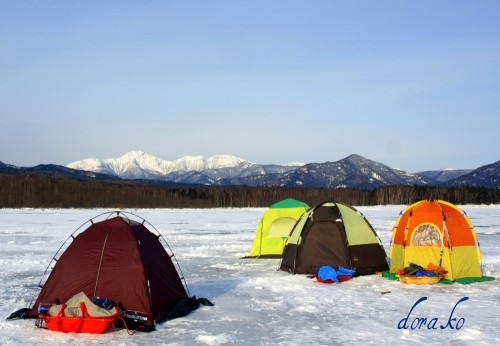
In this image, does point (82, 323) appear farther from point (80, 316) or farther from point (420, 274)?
point (420, 274)

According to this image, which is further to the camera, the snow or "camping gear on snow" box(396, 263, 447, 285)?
"camping gear on snow" box(396, 263, 447, 285)

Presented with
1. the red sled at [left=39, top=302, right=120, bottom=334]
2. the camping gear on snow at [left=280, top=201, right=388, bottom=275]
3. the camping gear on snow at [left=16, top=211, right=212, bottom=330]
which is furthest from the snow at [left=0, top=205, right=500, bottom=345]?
the camping gear on snow at [left=280, top=201, right=388, bottom=275]

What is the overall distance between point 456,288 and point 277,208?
8501 mm

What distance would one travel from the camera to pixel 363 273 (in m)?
16.6

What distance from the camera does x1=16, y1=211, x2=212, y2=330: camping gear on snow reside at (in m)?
10.2

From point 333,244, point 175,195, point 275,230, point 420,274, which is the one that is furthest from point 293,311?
point 175,195

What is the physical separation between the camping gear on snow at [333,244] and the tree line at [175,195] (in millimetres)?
65150

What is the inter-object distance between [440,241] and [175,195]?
340ft

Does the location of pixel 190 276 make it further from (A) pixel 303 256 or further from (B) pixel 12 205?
(B) pixel 12 205

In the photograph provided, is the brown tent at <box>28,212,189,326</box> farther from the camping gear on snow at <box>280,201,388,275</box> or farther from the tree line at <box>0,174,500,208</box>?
the tree line at <box>0,174,500,208</box>

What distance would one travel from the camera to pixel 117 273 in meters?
10.5

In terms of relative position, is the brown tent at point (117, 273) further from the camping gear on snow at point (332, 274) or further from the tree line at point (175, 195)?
the tree line at point (175, 195)

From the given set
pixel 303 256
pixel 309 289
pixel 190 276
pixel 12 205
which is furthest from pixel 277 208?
pixel 12 205

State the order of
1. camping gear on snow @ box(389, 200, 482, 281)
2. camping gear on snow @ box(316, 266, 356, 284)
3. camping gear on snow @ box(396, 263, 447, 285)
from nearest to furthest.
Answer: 1. camping gear on snow @ box(396, 263, 447, 285)
2. camping gear on snow @ box(316, 266, 356, 284)
3. camping gear on snow @ box(389, 200, 482, 281)
